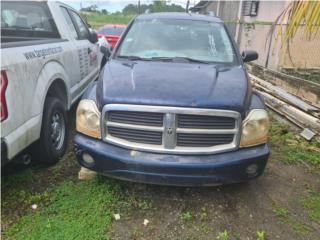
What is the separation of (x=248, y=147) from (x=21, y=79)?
209cm

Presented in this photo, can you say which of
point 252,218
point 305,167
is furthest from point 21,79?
point 305,167

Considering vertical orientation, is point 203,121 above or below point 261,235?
above

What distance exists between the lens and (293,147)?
463 centimetres

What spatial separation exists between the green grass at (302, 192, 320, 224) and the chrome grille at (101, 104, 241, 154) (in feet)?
3.49

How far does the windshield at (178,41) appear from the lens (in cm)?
413

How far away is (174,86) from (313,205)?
185 cm

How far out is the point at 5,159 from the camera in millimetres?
2637

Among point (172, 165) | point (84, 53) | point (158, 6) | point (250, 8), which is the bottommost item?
point (158, 6)

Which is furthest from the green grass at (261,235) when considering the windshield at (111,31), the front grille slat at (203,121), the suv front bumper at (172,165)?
the windshield at (111,31)

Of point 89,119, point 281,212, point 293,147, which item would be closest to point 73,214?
point 89,119

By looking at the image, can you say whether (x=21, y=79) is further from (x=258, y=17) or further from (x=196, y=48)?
(x=258, y=17)

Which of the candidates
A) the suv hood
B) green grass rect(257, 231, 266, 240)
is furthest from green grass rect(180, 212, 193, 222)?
the suv hood

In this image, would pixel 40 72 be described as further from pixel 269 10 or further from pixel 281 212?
pixel 269 10

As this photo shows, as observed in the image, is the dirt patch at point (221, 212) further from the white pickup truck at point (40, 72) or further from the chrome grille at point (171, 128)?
the white pickup truck at point (40, 72)
